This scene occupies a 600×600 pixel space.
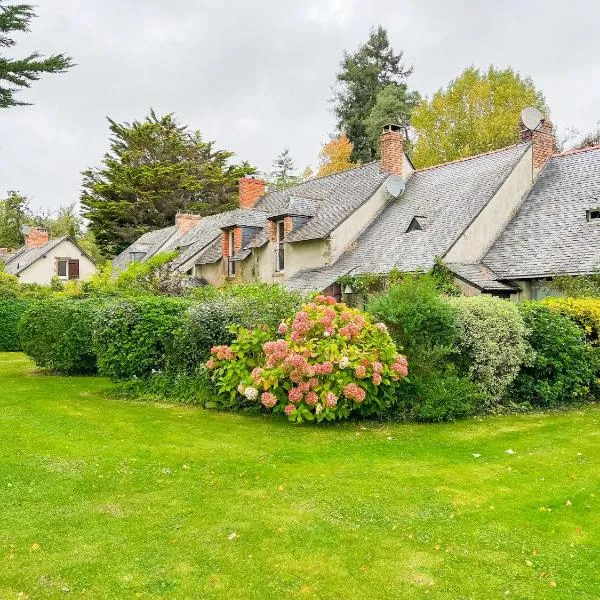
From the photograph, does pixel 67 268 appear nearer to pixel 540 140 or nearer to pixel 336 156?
pixel 336 156

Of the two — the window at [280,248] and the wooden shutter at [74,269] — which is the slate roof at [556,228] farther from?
the wooden shutter at [74,269]

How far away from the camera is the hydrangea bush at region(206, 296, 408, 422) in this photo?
29.7 ft

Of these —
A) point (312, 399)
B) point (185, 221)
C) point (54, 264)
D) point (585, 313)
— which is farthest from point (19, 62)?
point (54, 264)

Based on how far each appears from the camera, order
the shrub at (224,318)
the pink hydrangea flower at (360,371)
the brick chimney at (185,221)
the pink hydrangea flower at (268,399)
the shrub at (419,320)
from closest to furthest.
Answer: the pink hydrangea flower at (360,371), the pink hydrangea flower at (268,399), the shrub at (419,320), the shrub at (224,318), the brick chimney at (185,221)

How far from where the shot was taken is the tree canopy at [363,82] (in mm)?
46250

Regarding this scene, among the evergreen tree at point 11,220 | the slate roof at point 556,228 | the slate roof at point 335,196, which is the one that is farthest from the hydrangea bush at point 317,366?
the evergreen tree at point 11,220

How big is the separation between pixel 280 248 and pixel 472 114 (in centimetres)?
2031

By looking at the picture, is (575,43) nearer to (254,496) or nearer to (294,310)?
(294,310)

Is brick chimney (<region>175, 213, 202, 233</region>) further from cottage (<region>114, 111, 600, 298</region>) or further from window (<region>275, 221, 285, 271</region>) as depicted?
window (<region>275, 221, 285, 271</region>)

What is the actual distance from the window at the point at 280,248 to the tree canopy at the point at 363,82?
77.0ft

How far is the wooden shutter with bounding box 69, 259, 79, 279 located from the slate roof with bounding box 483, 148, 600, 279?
32.7 m

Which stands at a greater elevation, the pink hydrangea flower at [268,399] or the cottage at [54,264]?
the cottage at [54,264]

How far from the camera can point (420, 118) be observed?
3850cm

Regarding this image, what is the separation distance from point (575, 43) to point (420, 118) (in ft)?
44.8
